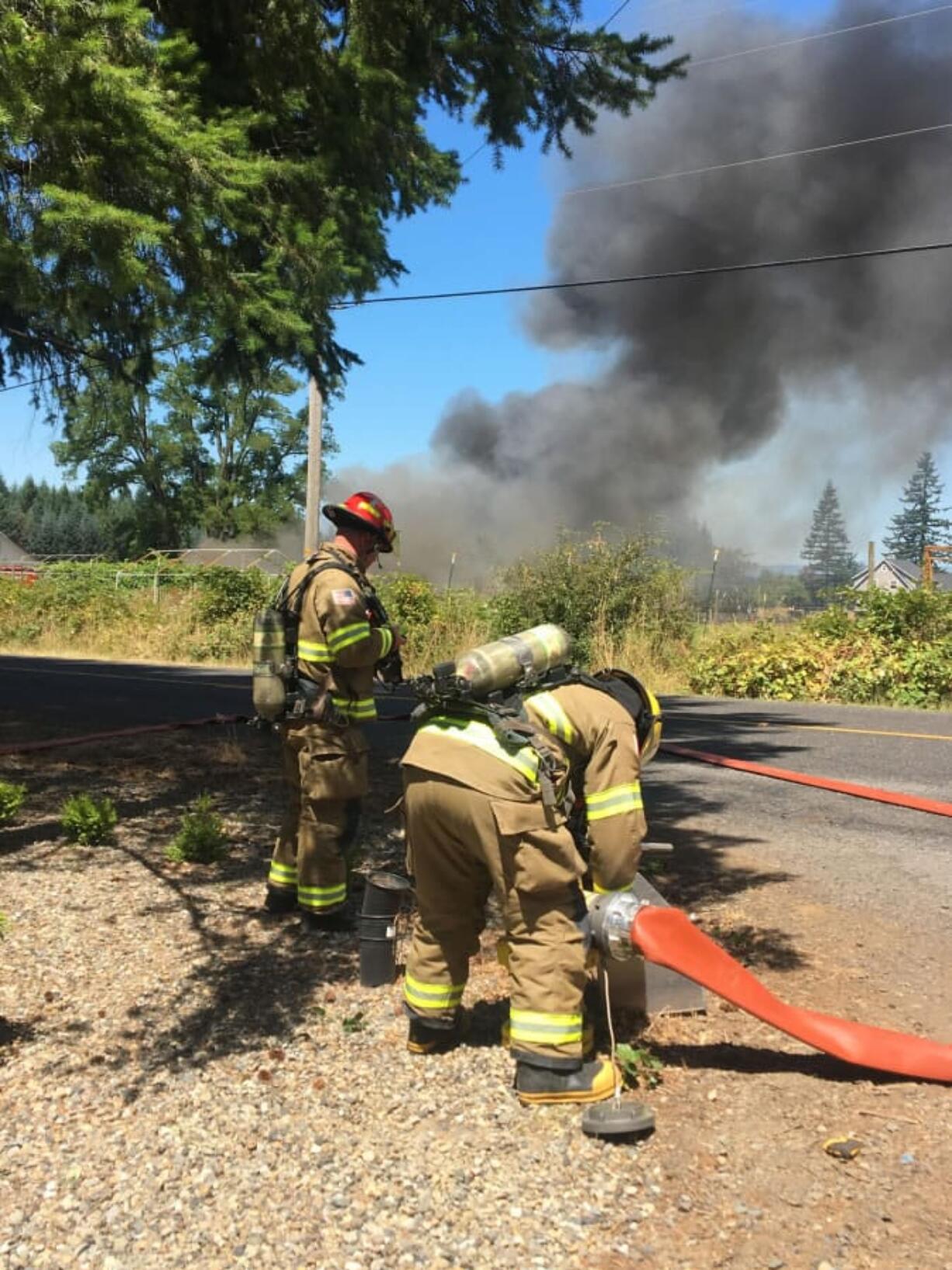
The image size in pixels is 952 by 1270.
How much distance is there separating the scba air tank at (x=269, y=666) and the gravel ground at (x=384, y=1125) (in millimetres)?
816

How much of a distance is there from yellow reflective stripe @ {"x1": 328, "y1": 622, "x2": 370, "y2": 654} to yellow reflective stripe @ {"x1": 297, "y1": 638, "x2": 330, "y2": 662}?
1.8 inches

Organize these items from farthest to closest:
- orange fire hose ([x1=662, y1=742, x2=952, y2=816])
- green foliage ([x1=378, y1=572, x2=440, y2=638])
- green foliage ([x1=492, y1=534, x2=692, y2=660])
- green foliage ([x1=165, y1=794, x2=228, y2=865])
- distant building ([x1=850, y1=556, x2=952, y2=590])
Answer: green foliage ([x1=378, y1=572, x2=440, y2=638]) < green foliage ([x1=492, y1=534, x2=692, y2=660]) < distant building ([x1=850, y1=556, x2=952, y2=590]) < orange fire hose ([x1=662, y1=742, x2=952, y2=816]) < green foliage ([x1=165, y1=794, x2=228, y2=865])

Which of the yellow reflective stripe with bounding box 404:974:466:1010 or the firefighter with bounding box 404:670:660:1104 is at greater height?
the firefighter with bounding box 404:670:660:1104

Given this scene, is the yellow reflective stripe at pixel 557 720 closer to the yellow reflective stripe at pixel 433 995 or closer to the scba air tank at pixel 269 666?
the yellow reflective stripe at pixel 433 995

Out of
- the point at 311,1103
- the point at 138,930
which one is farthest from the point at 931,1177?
the point at 138,930

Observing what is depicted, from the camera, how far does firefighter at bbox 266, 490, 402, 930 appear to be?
344cm

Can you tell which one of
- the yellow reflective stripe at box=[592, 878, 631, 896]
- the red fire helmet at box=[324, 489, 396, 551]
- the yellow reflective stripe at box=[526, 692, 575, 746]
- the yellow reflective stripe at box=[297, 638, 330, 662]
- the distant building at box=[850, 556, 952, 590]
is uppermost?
the distant building at box=[850, 556, 952, 590]

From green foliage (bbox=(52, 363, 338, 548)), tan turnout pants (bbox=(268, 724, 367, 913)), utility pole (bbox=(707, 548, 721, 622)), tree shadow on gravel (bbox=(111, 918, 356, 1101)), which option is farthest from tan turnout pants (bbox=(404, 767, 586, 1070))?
green foliage (bbox=(52, 363, 338, 548))

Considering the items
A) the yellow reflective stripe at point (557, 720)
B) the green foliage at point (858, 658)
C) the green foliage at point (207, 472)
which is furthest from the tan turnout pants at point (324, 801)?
the green foliage at point (207, 472)

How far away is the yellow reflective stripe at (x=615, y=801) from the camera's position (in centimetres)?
245

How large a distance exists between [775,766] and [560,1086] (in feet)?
16.1

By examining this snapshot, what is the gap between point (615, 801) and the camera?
8.05 ft

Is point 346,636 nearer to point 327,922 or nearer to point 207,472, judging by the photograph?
point 327,922

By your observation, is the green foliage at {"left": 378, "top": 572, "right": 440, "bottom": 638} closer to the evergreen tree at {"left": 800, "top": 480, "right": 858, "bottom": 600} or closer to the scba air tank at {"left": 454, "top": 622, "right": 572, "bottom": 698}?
the scba air tank at {"left": 454, "top": 622, "right": 572, "bottom": 698}
